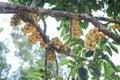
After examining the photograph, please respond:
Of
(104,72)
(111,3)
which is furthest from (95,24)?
(111,3)

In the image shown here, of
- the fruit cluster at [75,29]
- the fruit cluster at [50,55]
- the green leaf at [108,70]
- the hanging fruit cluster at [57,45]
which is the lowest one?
the green leaf at [108,70]

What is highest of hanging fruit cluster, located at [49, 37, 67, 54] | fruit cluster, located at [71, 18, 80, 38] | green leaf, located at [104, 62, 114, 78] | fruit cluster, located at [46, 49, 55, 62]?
fruit cluster, located at [71, 18, 80, 38]

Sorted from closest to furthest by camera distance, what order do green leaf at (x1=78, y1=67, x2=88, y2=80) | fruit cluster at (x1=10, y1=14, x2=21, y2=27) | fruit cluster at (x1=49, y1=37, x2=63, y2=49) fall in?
green leaf at (x1=78, y1=67, x2=88, y2=80) < fruit cluster at (x1=49, y1=37, x2=63, y2=49) < fruit cluster at (x1=10, y1=14, x2=21, y2=27)

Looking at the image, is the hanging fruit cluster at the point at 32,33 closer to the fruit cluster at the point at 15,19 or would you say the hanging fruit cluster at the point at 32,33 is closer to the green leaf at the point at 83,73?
the fruit cluster at the point at 15,19

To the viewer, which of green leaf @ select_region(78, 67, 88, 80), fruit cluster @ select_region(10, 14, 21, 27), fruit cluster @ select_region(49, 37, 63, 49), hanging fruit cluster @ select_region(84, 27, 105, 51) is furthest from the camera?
fruit cluster @ select_region(10, 14, 21, 27)

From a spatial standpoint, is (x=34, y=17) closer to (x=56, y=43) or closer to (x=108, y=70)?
(x=56, y=43)

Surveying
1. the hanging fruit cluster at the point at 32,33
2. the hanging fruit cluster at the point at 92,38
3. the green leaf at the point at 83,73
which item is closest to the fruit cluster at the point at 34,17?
the hanging fruit cluster at the point at 32,33

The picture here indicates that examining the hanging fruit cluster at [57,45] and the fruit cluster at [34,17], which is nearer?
the hanging fruit cluster at [57,45]

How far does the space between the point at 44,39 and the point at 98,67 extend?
58 centimetres

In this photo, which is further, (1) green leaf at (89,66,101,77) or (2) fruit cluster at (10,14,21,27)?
(2) fruit cluster at (10,14,21,27)

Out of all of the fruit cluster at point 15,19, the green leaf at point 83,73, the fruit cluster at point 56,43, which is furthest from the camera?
the fruit cluster at point 15,19

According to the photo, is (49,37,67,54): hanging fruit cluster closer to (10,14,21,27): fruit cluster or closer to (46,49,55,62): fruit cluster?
(46,49,55,62): fruit cluster

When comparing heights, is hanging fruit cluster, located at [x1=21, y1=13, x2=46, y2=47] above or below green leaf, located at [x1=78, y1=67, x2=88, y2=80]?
above

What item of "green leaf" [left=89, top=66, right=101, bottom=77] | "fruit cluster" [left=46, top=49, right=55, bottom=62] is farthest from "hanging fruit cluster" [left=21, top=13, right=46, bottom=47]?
"green leaf" [left=89, top=66, right=101, bottom=77]
